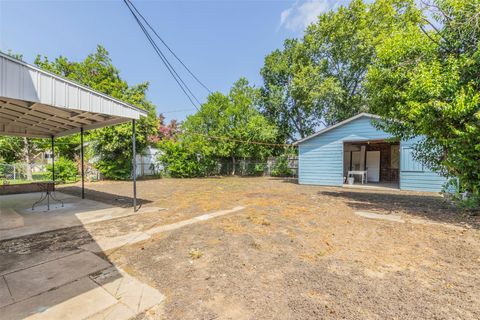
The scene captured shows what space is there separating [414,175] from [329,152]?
3.89m

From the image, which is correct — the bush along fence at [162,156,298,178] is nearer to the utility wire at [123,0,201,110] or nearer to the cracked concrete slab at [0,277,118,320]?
the utility wire at [123,0,201,110]

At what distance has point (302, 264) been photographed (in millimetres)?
3000

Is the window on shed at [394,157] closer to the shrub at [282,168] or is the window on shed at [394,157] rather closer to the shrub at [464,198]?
the shrub at [282,168]

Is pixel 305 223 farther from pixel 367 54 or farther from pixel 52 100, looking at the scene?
pixel 367 54

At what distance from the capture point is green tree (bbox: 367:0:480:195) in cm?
492

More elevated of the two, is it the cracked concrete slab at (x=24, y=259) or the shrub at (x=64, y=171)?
the shrub at (x=64, y=171)

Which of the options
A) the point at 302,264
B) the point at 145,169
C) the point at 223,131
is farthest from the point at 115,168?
the point at 302,264

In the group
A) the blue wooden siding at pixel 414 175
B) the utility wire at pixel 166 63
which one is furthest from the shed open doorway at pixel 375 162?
the utility wire at pixel 166 63

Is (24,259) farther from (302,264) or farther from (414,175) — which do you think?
(414,175)

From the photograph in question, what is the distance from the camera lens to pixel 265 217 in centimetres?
541

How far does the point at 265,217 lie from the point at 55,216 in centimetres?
546

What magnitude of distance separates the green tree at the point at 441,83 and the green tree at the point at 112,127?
11.9 m

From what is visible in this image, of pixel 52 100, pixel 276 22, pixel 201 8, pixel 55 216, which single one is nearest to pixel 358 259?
pixel 52 100

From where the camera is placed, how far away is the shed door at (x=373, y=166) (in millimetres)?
14273
